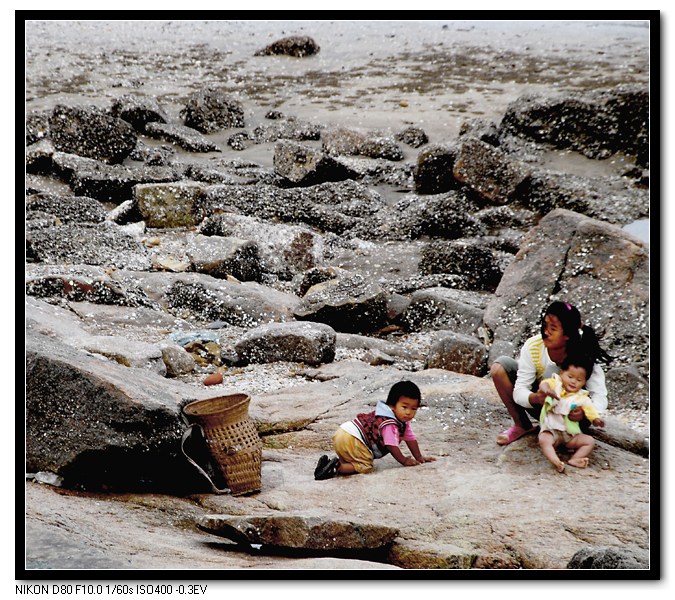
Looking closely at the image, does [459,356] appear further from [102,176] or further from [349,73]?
[102,176]

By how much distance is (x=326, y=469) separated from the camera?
4332mm

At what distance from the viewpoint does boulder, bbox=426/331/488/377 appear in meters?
6.58

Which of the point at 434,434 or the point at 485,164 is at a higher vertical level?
the point at 485,164

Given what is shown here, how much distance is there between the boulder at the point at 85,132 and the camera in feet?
40.9

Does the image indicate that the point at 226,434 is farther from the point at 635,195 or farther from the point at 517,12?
the point at 635,195

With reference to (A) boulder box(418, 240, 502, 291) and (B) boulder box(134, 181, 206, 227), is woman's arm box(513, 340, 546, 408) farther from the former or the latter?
(B) boulder box(134, 181, 206, 227)

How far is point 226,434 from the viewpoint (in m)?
4.34

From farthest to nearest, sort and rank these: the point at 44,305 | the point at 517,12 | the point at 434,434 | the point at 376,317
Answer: the point at 376,317 < the point at 44,305 < the point at 434,434 < the point at 517,12

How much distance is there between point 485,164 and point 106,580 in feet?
30.4

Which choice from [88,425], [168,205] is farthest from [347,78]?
[88,425]

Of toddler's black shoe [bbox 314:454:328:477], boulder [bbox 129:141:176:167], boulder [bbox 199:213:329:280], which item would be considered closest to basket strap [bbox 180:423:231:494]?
toddler's black shoe [bbox 314:454:328:477]

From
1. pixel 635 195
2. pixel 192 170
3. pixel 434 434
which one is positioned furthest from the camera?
pixel 192 170

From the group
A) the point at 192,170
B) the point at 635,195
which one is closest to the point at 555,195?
the point at 635,195
